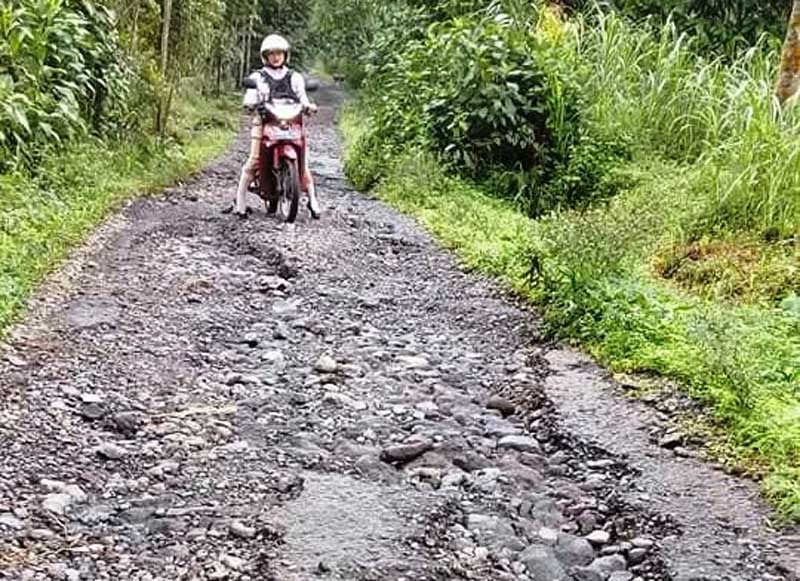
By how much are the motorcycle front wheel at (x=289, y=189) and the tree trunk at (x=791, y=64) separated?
3.81m

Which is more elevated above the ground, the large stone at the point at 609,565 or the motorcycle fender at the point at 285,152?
the motorcycle fender at the point at 285,152

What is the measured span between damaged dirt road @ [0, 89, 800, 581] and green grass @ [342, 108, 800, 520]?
19 centimetres

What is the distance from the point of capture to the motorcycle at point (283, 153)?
27.7ft

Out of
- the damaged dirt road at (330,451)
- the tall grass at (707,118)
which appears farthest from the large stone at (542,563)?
the tall grass at (707,118)

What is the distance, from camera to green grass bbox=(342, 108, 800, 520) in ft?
11.8

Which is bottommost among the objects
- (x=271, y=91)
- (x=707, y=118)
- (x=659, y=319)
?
(x=659, y=319)

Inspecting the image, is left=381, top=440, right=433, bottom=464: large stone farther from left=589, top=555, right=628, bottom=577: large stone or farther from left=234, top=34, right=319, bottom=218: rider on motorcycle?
left=234, top=34, right=319, bottom=218: rider on motorcycle

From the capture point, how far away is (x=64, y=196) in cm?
765

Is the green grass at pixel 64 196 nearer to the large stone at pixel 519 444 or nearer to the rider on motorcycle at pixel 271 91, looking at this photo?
Answer: the rider on motorcycle at pixel 271 91

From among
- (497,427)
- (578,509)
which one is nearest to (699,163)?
(497,427)

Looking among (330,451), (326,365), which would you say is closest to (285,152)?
(326,365)

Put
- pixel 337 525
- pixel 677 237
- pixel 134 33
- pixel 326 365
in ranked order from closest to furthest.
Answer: pixel 337 525, pixel 326 365, pixel 677 237, pixel 134 33

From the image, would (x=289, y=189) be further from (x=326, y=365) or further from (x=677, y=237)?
(x=326, y=365)

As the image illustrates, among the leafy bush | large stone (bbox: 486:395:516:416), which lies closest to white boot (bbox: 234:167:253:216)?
the leafy bush
